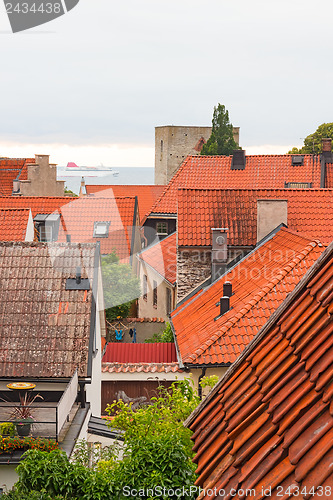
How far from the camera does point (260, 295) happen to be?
15.9 m

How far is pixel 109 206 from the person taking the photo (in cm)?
3353

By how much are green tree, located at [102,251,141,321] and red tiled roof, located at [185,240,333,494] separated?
2155cm

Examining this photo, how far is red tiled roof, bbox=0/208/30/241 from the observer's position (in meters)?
24.6

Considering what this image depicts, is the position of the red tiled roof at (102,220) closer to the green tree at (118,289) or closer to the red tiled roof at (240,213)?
the green tree at (118,289)

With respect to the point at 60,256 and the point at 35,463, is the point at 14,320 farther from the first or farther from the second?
the point at 35,463

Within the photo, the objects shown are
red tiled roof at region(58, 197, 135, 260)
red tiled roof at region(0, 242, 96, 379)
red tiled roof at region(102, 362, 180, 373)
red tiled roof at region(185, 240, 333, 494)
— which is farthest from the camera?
red tiled roof at region(58, 197, 135, 260)

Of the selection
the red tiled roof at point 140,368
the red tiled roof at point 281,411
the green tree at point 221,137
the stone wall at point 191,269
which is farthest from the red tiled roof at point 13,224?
the green tree at point 221,137

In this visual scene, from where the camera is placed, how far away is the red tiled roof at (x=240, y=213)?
20.9 m

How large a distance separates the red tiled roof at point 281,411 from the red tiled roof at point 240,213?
1635cm

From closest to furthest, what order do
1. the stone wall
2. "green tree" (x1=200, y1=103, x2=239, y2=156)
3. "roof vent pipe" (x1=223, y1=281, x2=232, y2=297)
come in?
1. "roof vent pipe" (x1=223, y1=281, x2=232, y2=297)
2. the stone wall
3. "green tree" (x1=200, y1=103, x2=239, y2=156)

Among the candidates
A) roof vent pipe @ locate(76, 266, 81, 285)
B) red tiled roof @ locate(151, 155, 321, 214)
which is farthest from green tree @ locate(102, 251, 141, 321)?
roof vent pipe @ locate(76, 266, 81, 285)

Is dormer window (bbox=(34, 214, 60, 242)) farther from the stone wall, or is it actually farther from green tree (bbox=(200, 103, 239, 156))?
green tree (bbox=(200, 103, 239, 156))

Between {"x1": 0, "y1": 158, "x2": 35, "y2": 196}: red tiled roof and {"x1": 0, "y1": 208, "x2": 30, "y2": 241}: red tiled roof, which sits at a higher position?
{"x1": 0, "y1": 158, "x2": 35, "y2": 196}: red tiled roof

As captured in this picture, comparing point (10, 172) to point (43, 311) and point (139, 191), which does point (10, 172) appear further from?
point (43, 311)
